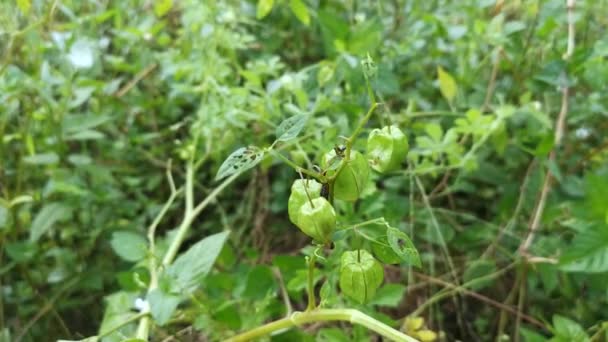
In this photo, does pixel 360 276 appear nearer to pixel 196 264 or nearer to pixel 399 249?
pixel 399 249

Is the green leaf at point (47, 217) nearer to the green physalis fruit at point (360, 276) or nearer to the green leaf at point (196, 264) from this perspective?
the green leaf at point (196, 264)

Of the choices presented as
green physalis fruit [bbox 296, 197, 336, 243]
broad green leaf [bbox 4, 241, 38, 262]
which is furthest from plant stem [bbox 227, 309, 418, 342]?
broad green leaf [bbox 4, 241, 38, 262]

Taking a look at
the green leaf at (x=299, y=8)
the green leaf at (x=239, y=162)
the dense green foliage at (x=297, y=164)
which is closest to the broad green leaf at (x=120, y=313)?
the dense green foliage at (x=297, y=164)

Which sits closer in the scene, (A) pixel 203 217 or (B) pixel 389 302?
(B) pixel 389 302

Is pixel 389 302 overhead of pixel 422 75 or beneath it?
beneath

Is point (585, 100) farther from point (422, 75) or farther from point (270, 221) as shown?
point (270, 221)

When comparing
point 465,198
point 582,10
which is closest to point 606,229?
point 465,198

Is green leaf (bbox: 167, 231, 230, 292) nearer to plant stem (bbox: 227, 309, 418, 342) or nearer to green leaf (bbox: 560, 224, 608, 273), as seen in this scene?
plant stem (bbox: 227, 309, 418, 342)
